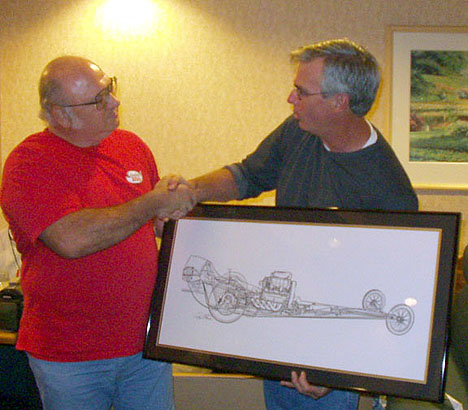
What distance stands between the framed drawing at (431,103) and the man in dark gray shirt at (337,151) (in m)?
1.57

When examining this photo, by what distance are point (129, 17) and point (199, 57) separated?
0.47m

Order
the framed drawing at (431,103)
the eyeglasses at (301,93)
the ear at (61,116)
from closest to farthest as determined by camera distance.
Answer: the eyeglasses at (301,93)
the ear at (61,116)
the framed drawing at (431,103)

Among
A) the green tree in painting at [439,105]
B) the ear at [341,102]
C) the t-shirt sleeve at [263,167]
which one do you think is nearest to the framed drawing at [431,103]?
the green tree in painting at [439,105]

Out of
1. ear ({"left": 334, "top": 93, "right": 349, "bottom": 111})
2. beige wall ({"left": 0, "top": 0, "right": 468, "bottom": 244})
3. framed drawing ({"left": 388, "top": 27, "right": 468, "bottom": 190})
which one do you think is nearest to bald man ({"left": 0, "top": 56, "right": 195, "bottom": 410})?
ear ({"left": 334, "top": 93, "right": 349, "bottom": 111})

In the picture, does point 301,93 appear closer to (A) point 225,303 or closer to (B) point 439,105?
(A) point 225,303

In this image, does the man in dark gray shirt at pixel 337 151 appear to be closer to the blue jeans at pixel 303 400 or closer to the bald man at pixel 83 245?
the blue jeans at pixel 303 400

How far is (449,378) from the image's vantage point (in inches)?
88.2

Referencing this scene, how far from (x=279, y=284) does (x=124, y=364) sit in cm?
61

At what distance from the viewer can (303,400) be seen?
164cm

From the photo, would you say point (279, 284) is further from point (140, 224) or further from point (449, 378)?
point (449, 378)

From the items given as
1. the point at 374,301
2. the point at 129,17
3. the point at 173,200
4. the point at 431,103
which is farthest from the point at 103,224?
the point at 431,103

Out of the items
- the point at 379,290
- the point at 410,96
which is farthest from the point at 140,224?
the point at 410,96

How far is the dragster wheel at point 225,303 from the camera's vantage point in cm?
152

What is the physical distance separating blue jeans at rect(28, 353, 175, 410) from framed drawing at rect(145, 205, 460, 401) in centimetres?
20
